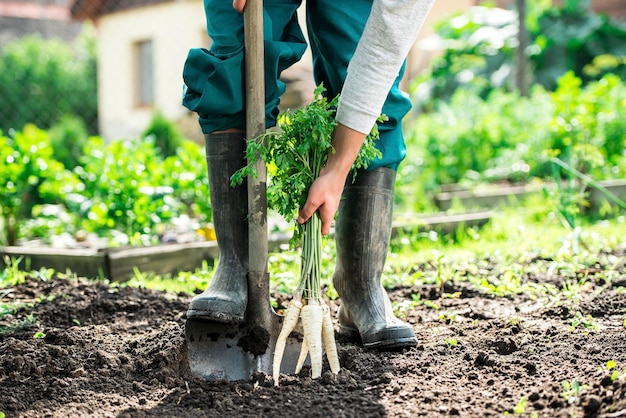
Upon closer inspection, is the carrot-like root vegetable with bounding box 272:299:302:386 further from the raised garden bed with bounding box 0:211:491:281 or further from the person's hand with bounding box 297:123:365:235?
the raised garden bed with bounding box 0:211:491:281

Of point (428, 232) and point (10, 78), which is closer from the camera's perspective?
point (428, 232)

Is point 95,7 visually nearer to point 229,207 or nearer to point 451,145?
point 451,145

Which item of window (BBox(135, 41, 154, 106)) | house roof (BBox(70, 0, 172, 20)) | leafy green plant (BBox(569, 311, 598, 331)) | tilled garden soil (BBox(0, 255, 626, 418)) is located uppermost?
house roof (BBox(70, 0, 172, 20))

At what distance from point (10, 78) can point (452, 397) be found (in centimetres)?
1381

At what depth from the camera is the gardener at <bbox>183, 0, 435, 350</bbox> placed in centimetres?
196

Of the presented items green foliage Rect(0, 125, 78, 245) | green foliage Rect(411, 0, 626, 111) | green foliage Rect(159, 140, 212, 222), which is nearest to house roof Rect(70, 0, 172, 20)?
green foliage Rect(411, 0, 626, 111)

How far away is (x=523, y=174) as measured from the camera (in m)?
5.75

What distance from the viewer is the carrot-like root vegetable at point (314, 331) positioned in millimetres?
1989

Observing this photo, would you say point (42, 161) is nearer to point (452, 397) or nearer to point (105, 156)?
point (105, 156)

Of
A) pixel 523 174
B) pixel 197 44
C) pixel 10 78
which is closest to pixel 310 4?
pixel 523 174

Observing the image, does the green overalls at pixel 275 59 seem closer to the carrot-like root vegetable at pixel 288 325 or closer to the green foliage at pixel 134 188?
the carrot-like root vegetable at pixel 288 325

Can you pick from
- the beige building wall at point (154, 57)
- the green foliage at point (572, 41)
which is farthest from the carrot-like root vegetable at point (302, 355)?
the green foliage at point (572, 41)

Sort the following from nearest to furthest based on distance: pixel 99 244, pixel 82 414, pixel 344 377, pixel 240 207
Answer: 1. pixel 82 414
2. pixel 344 377
3. pixel 240 207
4. pixel 99 244

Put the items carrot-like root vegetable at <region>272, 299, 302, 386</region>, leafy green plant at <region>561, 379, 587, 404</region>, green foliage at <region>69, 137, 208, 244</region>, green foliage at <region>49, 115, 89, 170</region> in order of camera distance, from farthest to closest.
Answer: green foliage at <region>49, 115, 89, 170</region>
green foliage at <region>69, 137, 208, 244</region>
carrot-like root vegetable at <region>272, 299, 302, 386</region>
leafy green plant at <region>561, 379, 587, 404</region>
